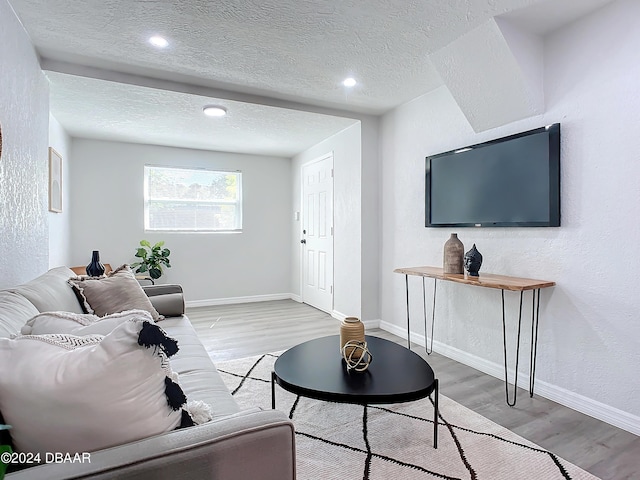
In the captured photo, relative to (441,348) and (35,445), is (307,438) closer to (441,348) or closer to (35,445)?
(35,445)

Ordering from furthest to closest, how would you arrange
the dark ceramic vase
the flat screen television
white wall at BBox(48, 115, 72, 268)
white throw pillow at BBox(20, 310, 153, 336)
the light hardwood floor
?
white wall at BBox(48, 115, 72, 268) < the dark ceramic vase < the flat screen television < the light hardwood floor < white throw pillow at BBox(20, 310, 153, 336)

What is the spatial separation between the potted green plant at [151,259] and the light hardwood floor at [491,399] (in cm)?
77

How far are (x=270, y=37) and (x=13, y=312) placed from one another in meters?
2.05

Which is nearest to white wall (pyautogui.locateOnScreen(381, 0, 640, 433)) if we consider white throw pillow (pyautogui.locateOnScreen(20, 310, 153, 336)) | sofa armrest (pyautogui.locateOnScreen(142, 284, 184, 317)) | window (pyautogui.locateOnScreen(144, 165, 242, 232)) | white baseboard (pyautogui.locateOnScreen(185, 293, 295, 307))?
sofa armrest (pyautogui.locateOnScreen(142, 284, 184, 317))

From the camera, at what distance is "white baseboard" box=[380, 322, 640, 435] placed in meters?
1.99

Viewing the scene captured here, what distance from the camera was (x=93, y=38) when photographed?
7.86ft

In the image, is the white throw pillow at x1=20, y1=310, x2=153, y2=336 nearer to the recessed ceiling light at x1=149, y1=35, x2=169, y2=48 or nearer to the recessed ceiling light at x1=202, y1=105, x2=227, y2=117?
the recessed ceiling light at x1=149, y1=35, x2=169, y2=48

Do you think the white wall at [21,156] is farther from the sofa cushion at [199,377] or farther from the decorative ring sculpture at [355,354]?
the decorative ring sculpture at [355,354]

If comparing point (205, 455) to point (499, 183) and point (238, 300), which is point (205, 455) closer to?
point (499, 183)

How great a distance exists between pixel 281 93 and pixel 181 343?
2.34 meters

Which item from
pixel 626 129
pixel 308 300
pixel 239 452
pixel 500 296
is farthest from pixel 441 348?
Answer: pixel 239 452

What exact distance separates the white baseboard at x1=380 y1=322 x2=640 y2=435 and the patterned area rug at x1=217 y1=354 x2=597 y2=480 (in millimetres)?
604

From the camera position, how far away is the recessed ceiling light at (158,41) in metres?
2.39

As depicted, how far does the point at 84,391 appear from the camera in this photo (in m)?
0.74
